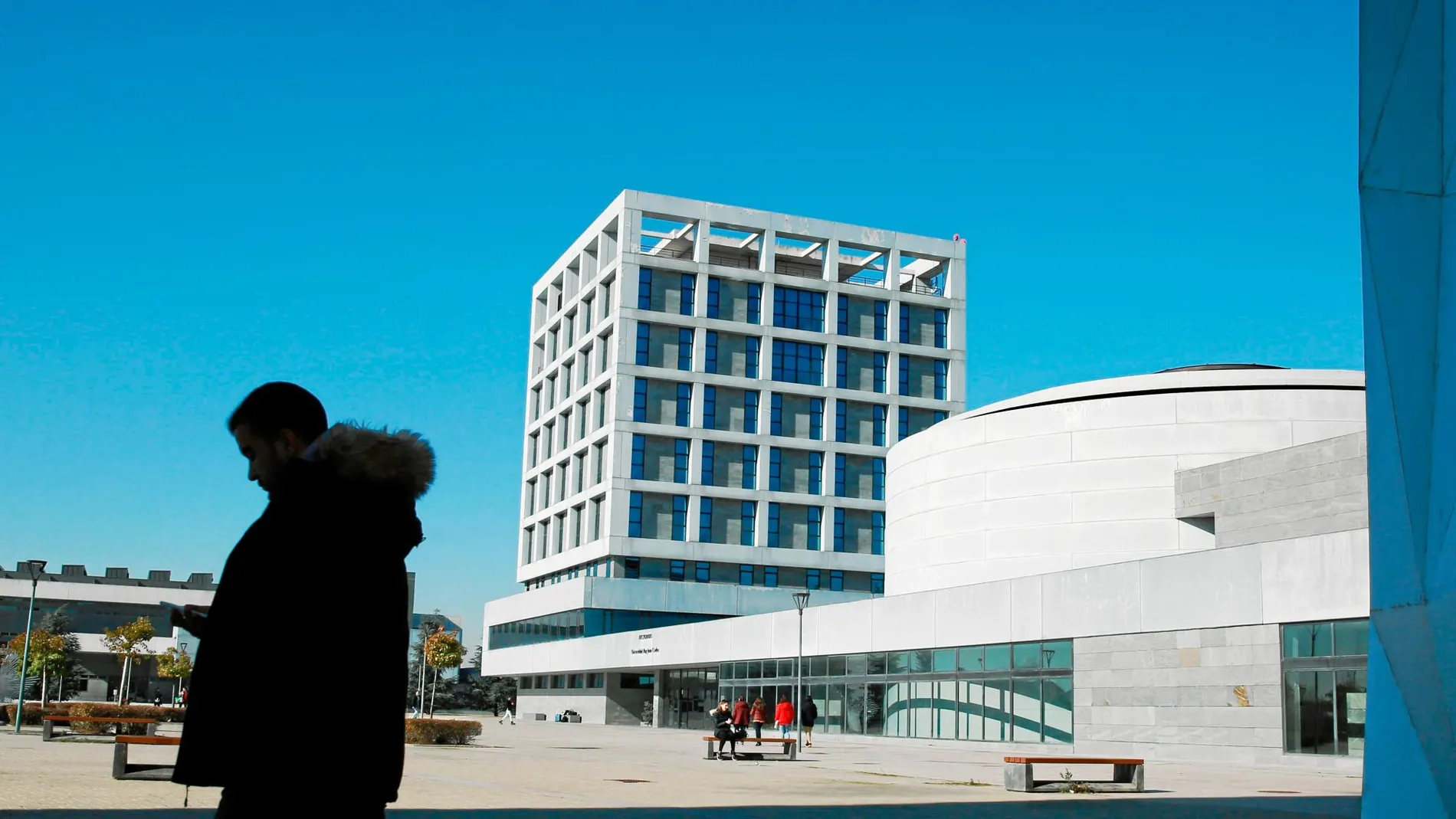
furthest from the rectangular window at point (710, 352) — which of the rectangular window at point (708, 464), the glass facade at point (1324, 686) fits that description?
the glass facade at point (1324, 686)

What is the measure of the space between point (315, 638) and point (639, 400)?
3133 inches

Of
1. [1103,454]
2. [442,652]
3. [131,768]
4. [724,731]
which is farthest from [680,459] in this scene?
[131,768]

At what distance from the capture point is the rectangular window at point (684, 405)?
83.8 meters

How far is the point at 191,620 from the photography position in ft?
11.8

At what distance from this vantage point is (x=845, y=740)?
45250 mm

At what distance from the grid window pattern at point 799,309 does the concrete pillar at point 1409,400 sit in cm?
7894

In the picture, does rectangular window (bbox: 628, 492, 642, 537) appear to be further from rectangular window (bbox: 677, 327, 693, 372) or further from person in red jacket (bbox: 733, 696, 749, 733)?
person in red jacket (bbox: 733, 696, 749, 733)

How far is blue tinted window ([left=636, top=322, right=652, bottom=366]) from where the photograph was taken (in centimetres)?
8294

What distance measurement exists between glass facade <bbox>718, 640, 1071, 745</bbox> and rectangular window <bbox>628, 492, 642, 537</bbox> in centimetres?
2920

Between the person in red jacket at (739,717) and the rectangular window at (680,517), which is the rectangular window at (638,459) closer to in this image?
the rectangular window at (680,517)

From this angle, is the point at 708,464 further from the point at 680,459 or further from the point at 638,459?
the point at 638,459

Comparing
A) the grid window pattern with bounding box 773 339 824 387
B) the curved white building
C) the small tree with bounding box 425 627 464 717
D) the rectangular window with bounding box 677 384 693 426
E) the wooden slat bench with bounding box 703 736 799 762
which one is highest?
the grid window pattern with bounding box 773 339 824 387

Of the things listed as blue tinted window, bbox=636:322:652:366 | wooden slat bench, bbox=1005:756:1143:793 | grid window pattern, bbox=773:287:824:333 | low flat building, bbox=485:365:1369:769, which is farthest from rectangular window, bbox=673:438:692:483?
wooden slat bench, bbox=1005:756:1143:793

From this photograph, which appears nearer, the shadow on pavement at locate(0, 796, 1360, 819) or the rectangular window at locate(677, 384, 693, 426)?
the shadow on pavement at locate(0, 796, 1360, 819)
